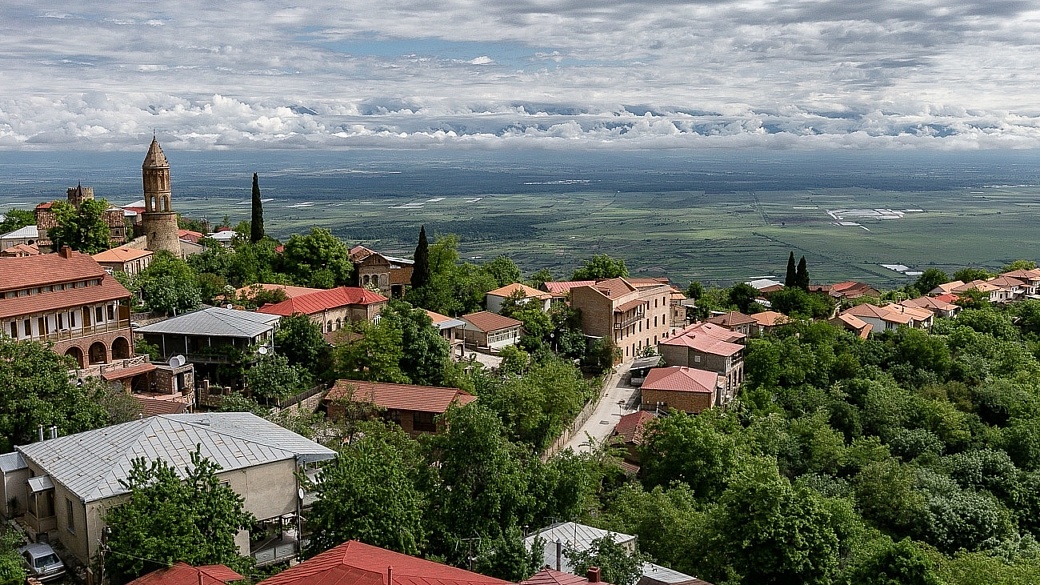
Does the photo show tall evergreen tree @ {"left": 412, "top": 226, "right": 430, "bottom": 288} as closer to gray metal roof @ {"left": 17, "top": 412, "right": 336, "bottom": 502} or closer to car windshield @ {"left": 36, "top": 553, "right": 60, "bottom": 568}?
gray metal roof @ {"left": 17, "top": 412, "right": 336, "bottom": 502}

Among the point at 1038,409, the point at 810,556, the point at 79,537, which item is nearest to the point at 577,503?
the point at 810,556

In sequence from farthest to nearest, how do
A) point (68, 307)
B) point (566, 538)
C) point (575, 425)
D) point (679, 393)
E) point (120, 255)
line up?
point (120, 255), point (679, 393), point (575, 425), point (68, 307), point (566, 538)

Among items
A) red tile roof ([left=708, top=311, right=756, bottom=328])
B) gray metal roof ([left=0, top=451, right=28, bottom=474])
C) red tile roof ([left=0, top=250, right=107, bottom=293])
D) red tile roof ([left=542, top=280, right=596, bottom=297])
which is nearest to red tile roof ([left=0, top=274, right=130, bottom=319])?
red tile roof ([left=0, top=250, right=107, bottom=293])

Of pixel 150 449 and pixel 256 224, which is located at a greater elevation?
pixel 256 224

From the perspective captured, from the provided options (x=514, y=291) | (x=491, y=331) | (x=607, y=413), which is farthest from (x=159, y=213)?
(x=607, y=413)

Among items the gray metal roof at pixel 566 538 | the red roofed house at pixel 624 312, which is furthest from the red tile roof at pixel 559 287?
the gray metal roof at pixel 566 538

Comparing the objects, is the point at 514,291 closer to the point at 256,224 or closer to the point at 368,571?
the point at 256,224
